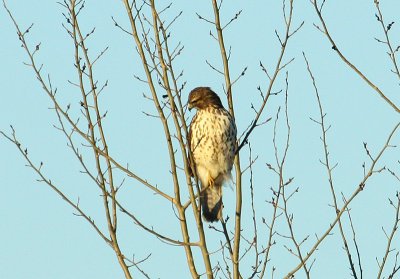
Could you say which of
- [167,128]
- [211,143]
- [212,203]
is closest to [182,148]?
[167,128]

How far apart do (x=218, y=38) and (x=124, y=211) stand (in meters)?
1.32

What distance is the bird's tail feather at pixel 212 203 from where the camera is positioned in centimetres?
733

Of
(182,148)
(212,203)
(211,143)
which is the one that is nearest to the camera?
(182,148)

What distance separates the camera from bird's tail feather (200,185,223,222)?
7.33 metres

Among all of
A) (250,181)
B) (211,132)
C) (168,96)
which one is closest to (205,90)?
(211,132)

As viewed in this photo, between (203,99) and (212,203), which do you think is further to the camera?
(212,203)

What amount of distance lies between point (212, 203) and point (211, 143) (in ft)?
2.11

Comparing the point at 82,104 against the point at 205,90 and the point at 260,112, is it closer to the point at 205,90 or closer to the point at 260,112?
the point at 260,112

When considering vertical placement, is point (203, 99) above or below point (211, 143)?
above

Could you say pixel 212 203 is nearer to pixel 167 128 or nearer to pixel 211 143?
pixel 211 143

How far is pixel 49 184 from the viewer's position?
206 inches

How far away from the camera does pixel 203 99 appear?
723 centimetres

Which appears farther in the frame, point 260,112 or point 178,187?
point 260,112

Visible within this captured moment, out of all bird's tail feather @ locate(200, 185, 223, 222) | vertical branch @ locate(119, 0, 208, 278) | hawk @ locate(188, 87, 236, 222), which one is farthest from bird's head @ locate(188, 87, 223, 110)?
vertical branch @ locate(119, 0, 208, 278)
